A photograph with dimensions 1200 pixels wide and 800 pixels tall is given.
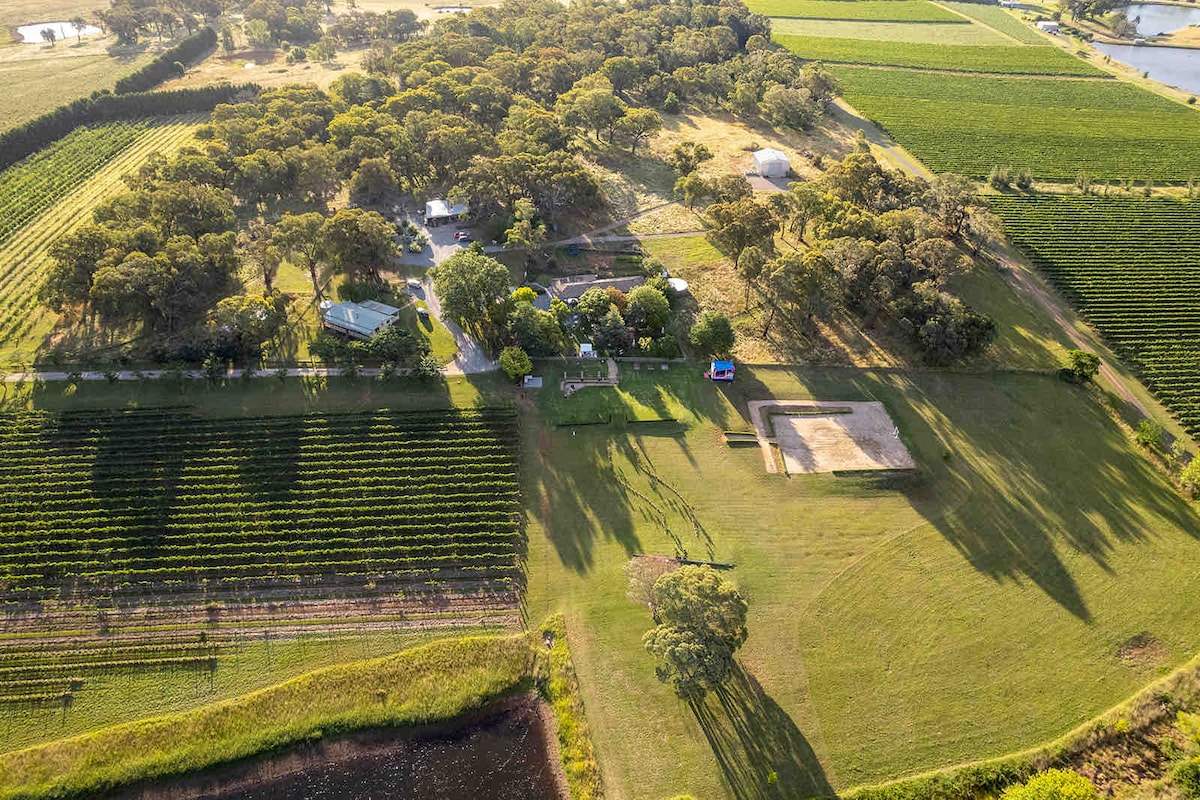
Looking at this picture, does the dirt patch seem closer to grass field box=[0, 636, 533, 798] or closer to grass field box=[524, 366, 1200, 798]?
grass field box=[524, 366, 1200, 798]

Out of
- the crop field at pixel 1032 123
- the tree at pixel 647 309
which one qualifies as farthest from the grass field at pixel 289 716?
the crop field at pixel 1032 123

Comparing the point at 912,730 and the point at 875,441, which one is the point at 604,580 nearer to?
the point at 912,730

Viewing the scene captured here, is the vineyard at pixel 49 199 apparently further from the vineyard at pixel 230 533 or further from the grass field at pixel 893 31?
the grass field at pixel 893 31

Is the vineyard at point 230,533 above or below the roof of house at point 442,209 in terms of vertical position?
below

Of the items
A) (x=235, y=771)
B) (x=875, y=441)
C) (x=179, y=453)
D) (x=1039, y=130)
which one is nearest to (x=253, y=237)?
(x=179, y=453)

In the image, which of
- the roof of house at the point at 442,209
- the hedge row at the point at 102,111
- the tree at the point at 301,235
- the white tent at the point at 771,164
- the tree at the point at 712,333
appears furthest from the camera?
the white tent at the point at 771,164

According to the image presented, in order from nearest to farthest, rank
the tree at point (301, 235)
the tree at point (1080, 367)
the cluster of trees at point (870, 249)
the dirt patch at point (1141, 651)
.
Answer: the dirt patch at point (1141, 651)
the tree at point (1080, 367)
the cluster of trees at point (870, 249)
the tree at point (301, 235)
